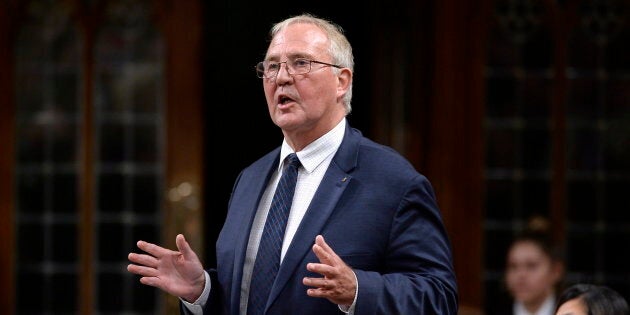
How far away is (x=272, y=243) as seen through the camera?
2.74 m

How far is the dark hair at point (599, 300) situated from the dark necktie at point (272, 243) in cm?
90

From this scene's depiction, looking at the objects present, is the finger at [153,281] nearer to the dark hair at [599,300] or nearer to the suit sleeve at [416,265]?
the suit sleeve at [416,265]

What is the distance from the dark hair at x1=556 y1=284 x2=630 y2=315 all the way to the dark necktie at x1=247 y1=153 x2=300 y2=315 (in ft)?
2.96

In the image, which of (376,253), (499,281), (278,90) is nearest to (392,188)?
(376,253)

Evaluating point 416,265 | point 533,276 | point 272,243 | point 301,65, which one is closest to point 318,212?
point 272,243

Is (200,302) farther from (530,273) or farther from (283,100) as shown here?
(530,273)

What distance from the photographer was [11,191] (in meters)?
6.15

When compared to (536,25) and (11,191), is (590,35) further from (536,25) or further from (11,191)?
(11,191)

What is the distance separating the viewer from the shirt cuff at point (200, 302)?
2.79m

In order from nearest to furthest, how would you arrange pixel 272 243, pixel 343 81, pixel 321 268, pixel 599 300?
pixel 321 268 < pixel 272 243 < pixel 343 81 < pixel 599 300

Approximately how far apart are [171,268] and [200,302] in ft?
0.46

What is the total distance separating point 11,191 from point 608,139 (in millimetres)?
3180

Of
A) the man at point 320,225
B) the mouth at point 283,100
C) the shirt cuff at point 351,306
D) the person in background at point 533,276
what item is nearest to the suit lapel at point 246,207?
the man at point 320,225

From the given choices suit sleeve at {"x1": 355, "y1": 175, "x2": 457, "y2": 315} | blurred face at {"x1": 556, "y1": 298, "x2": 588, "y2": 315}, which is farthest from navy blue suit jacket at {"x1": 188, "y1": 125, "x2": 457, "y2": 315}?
blurred face at {"x1": 556, "y1": 298, "x2": 588, "y2": 315}
